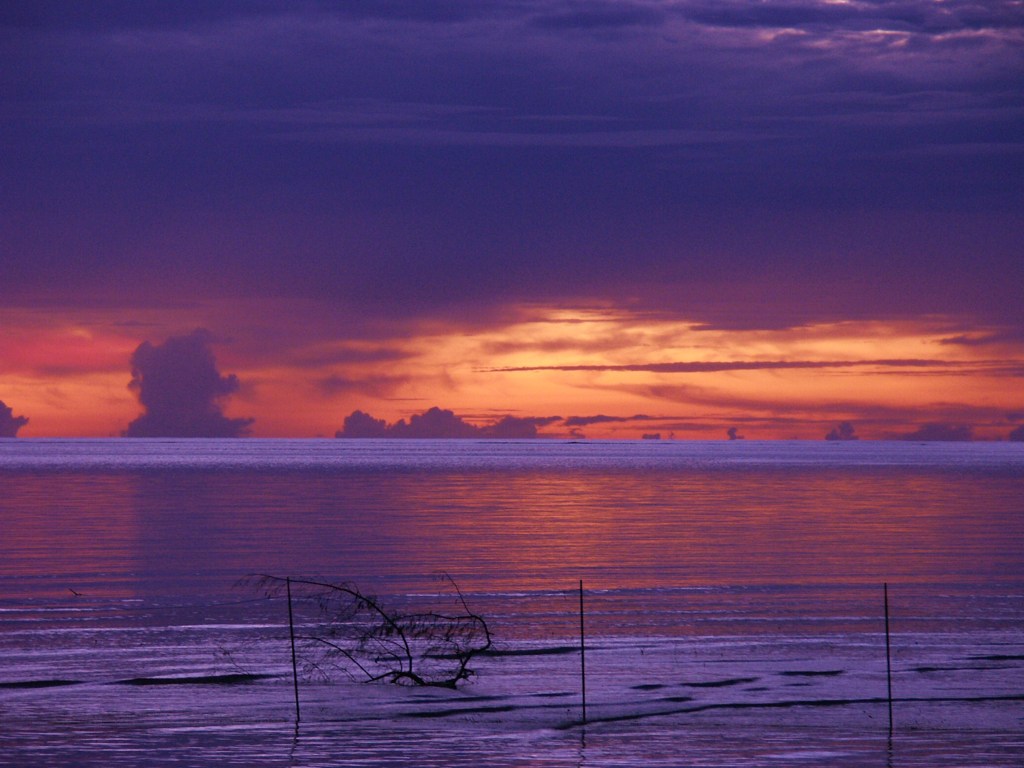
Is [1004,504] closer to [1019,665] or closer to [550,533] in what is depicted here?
[550,533]

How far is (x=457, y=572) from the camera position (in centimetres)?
4859

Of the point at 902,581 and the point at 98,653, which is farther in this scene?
the point at 902,581

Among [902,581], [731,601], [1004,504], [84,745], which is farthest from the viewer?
[1004,504]

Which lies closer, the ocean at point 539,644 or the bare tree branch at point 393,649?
the ocean at point 539,644

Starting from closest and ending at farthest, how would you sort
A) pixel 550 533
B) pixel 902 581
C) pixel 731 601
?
pixel 731 601 → pixel 902 581 → pixel 550 533

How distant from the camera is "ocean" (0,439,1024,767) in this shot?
20281 mm

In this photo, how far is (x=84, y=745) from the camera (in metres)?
20.1

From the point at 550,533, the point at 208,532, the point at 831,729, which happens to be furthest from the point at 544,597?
the point at 208,532

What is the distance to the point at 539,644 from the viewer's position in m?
30.7

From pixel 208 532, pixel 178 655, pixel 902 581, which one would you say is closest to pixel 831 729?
pixel 178 655

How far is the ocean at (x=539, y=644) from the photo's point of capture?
20.3 m

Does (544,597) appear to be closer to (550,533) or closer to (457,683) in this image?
(457,683)

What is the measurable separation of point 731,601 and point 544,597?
232 inches

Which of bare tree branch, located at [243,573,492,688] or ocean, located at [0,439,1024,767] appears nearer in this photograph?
ocean, located at [0,439,1024,767]
